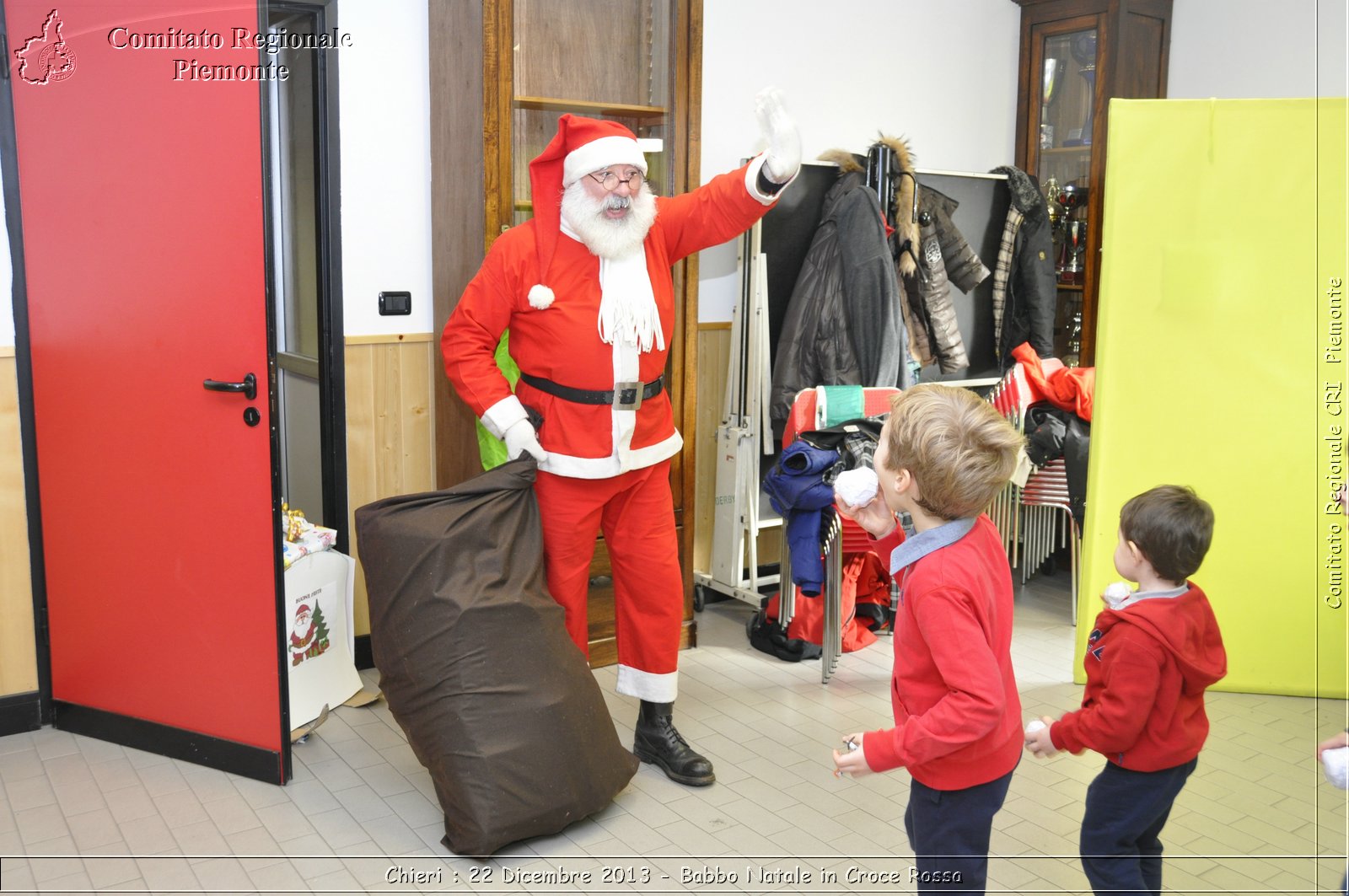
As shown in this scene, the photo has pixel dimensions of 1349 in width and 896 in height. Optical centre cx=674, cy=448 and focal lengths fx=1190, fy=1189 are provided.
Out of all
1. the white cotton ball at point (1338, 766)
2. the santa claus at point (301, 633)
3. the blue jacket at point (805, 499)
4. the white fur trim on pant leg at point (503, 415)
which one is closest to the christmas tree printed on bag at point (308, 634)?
the santa claus at point (301, 633)

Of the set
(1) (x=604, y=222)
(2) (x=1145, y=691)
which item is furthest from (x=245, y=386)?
(2) (x=1145, y=691)

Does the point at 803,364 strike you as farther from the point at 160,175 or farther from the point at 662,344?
the point at 160,175

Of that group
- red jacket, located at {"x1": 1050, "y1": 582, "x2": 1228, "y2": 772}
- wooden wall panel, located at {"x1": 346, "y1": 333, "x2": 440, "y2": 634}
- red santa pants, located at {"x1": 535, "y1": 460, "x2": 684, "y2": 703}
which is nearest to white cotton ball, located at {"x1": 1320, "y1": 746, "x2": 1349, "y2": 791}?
red jacket, located at {"x1": 1050, "y1": 582, "x2": 1228, "y2": 772}

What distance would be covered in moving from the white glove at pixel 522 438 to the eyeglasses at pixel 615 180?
0.59 metres

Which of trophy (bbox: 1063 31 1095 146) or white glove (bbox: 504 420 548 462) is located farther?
trophy (bbox: 1063 31 1095 146)

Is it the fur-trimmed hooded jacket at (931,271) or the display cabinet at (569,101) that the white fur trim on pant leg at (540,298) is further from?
the fur-trimmed hooded jacket at (931,271)

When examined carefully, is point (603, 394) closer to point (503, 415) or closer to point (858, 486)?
point (503, 415)

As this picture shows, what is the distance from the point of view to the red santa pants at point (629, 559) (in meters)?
2.83

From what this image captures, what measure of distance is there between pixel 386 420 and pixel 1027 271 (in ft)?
8.25

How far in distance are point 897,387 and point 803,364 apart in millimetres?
321

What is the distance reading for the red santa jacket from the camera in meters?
2.79

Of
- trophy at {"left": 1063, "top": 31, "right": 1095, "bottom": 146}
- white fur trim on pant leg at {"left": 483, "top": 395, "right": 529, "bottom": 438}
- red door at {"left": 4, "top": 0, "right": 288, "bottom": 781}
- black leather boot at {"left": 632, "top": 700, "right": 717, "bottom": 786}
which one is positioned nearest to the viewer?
red door at {"left": 4, "top": 0, "right": 288, "bottom": 781}

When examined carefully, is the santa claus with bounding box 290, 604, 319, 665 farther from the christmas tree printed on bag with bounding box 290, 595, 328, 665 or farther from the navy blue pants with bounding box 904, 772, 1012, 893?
the navy blue pants with bounding box 904, 772, 1012, 893

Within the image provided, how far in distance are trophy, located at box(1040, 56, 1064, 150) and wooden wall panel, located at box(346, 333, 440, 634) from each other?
276cm
